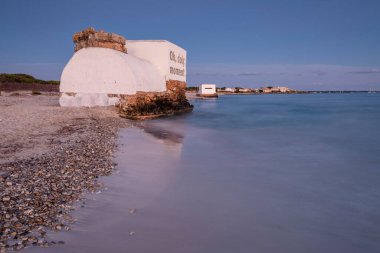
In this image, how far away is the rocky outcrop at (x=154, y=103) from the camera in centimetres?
1850

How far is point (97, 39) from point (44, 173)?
15.4m

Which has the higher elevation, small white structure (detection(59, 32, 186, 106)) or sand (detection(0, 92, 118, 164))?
small white structure (detection(59, 32, 186, 106))

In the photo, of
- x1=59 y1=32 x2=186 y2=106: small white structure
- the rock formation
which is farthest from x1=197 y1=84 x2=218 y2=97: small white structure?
x1=59 y1=32 x2=186 y2=106: small white structure

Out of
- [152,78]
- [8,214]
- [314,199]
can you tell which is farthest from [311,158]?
[152,78]

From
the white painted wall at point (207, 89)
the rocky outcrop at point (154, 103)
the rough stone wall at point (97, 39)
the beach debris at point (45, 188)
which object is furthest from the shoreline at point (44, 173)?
the white painted wall at point (207, 89)

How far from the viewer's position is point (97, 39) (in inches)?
784

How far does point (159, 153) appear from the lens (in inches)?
380

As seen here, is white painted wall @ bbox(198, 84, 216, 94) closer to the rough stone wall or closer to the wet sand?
the rough stone wall

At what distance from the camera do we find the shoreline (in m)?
3.96

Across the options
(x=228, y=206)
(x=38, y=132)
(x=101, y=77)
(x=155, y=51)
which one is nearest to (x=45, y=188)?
(x=228, y=206)

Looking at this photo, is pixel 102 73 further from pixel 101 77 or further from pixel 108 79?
pixel 108 79

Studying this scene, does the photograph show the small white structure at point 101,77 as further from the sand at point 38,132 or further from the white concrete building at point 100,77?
the sand at point 38,132

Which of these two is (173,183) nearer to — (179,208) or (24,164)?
(179,208)

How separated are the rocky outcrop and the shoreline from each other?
5.82m
